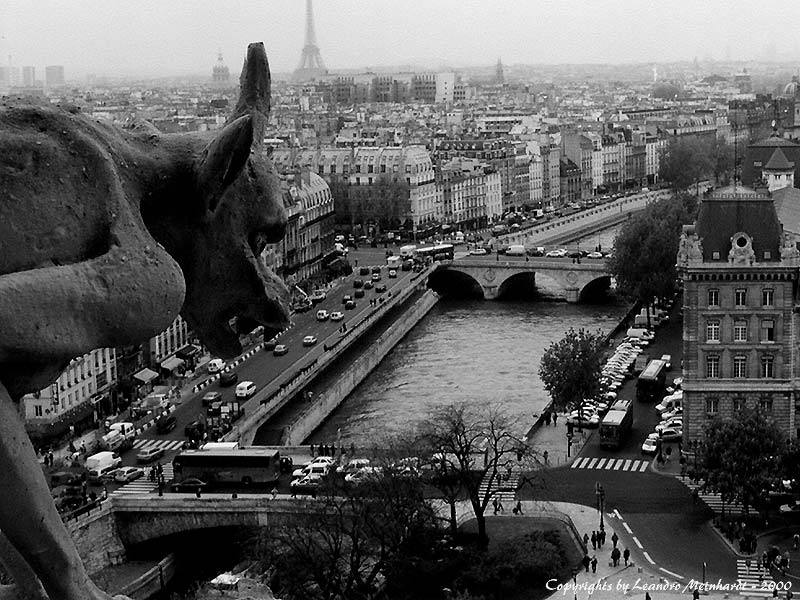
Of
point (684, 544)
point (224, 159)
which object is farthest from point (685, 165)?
point (224, 159)

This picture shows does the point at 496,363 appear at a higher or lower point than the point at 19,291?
lower

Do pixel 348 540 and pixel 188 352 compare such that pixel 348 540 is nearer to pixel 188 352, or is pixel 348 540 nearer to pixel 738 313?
pixel 738 313

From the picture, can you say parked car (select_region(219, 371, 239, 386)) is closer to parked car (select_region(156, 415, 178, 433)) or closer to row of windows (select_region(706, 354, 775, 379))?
parked car (select_region(156, 415, 178, 433))

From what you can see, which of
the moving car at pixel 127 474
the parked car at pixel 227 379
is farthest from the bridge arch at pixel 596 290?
the moving car at pixel 127 474

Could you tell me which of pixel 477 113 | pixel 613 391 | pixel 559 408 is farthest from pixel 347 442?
pixel 477 113

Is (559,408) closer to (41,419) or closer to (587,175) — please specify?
(41,419)

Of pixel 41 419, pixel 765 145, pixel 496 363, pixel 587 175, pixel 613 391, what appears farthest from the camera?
pixel 587 175

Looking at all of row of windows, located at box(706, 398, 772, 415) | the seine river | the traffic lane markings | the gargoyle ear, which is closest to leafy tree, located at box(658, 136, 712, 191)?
the seine river
